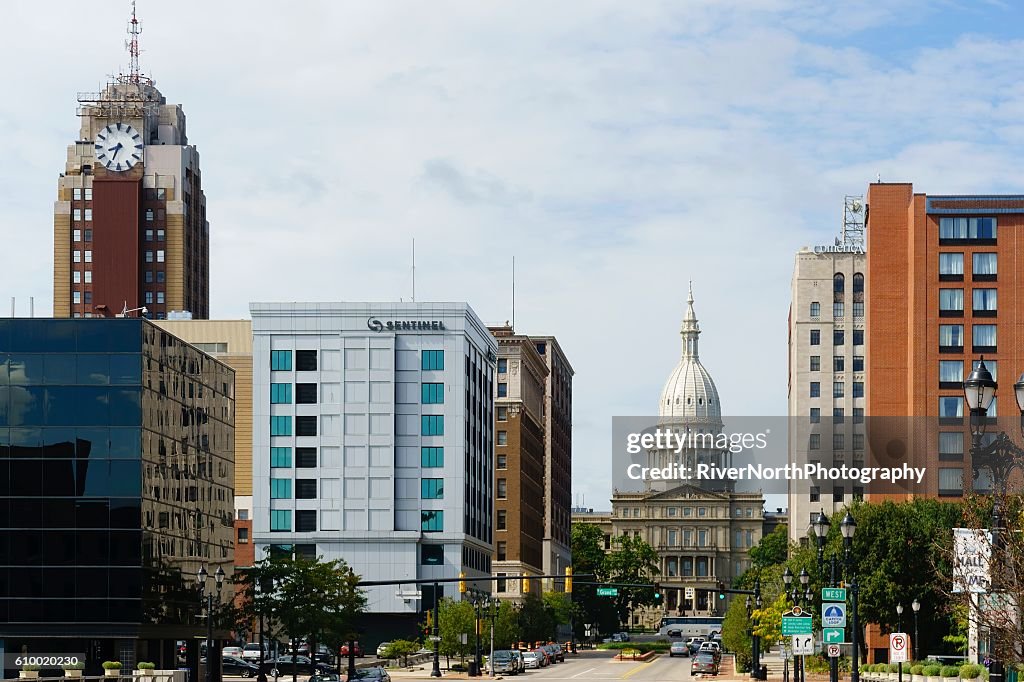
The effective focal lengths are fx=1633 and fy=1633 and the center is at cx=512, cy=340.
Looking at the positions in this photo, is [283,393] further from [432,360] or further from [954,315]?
[954,315]

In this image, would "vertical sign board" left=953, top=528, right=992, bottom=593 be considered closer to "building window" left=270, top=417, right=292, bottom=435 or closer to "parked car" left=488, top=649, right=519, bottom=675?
"parked car" left=488, top=649, right=519, bottom=675

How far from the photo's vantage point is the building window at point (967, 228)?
5266 inches

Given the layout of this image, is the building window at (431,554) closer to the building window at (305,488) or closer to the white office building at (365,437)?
the white office building at (365,437)

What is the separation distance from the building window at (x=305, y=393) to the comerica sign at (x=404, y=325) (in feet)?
23.2

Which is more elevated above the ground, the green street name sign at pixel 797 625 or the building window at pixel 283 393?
the building window at pixel 283 393

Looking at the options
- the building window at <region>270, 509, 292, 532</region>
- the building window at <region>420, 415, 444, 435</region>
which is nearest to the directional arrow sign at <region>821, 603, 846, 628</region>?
the building window at <region>420, 415, 444, 435</region>

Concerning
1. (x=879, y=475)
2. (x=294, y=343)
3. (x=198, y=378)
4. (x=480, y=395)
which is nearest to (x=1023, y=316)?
(x=879, y=475)

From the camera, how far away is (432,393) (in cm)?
13638

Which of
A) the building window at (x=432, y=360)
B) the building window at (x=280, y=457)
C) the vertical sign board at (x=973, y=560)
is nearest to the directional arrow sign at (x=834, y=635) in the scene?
the vertical sign board at (x=973, y=560)

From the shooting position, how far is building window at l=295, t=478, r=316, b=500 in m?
135

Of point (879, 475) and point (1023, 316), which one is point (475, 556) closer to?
point (879, 475)

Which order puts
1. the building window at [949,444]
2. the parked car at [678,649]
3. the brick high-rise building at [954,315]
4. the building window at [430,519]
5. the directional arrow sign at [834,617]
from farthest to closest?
the parked car at [678,649]
the building window at [430,519]
the brick high-rise building at [954,315]
the building window at [949,444]
the directional arrow sign at [834,617]

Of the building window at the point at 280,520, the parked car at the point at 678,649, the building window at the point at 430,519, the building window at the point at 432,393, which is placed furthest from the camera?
the parked car at the point at 678,649

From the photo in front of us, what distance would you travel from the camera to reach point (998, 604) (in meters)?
31.6
